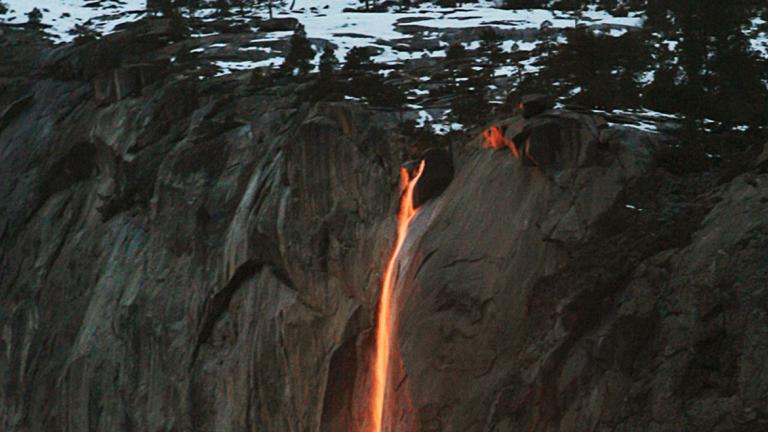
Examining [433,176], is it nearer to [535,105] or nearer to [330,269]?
[535,105]

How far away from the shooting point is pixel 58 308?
148 feet

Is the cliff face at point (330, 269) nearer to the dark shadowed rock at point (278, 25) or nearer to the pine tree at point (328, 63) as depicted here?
the pine tree at point (328, 63)

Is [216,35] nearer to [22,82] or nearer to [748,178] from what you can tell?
[22,82]

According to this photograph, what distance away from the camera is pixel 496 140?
92.8 feet

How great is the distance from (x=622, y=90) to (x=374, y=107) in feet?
24.7

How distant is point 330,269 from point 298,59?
12646 millimetres

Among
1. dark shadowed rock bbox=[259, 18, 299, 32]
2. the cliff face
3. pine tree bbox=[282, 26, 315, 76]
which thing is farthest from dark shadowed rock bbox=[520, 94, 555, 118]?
dark shadowed rock bbox=[259, 18, 299, 32]

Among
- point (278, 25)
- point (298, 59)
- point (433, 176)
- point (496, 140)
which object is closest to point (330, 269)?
point (433, 176)

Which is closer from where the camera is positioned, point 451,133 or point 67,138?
point 451,133

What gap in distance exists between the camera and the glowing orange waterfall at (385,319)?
2925 centimetres

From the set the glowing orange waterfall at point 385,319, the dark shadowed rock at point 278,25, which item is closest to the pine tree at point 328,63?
the glowing orange waterfall at point 385,319

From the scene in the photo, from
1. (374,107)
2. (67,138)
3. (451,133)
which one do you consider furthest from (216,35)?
(451,133)

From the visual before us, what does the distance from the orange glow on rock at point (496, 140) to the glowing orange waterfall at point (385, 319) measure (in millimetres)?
2146

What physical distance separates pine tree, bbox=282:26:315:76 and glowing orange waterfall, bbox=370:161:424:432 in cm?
1278
